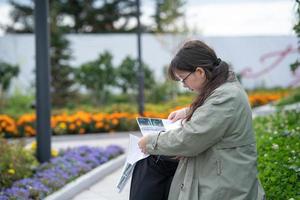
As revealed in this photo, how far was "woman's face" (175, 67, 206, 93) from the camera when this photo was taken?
3123 millimetres

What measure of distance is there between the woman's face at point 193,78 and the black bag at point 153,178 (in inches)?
19.6

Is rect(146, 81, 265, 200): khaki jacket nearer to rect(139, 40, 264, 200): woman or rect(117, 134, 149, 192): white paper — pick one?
rect(139, 40, 264, 200): woman

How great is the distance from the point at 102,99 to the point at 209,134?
13811 millimetres

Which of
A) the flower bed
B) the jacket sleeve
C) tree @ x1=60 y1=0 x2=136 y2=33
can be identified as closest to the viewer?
the jacket sleeve

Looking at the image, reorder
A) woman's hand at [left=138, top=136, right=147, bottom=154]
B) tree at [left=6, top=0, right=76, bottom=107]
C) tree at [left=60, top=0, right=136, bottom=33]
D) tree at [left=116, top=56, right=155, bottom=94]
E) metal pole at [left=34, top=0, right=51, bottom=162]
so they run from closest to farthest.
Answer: woman's hand at [left=138, top=136, right=147, bottom=154]
metal pole at [left=34, top=0, right=51, bottom=162]
tree at [left=116, top=56, right=155, bottom=94]
tree at [left=6, top=0, right=76, bottom=107]
tree at [left=60, top=0, right=136, bottom=33]

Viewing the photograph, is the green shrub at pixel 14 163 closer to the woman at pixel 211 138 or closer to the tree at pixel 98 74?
the woman at pixel 211 138

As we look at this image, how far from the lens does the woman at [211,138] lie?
2988 mm

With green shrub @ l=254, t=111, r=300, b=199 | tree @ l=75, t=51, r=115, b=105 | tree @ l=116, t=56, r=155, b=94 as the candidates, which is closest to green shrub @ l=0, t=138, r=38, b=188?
green shrub @ l=254, t=111, r=300, b=199

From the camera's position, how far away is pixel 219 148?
3.04 meters

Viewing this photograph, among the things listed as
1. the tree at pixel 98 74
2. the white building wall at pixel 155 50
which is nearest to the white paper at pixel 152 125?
the tree at pixel 98 74

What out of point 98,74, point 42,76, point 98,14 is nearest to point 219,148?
point 42,76

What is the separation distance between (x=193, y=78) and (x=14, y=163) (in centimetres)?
368

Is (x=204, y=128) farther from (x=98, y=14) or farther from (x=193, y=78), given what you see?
(x=98, y=14)

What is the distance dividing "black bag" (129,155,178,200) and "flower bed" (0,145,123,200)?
1.79 m
